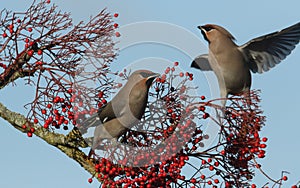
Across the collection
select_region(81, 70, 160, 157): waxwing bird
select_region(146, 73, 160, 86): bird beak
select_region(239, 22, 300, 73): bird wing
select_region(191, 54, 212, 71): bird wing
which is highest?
select_region(239, 22, 300, 73): bird wing

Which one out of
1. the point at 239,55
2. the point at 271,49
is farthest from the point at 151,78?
the point at 271,49

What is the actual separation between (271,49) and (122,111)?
1.89m

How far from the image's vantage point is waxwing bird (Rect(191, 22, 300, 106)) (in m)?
4.96

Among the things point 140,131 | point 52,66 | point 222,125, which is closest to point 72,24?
point 52,66

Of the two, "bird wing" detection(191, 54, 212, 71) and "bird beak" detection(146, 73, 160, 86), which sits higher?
"bird wing" detection(191, 54, 212, 71)

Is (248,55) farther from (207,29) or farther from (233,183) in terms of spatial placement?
(233,183)

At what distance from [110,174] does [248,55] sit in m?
2.04

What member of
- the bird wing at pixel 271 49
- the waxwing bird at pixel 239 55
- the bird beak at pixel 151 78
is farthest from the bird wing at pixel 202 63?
the bird beak at pixel 151 78

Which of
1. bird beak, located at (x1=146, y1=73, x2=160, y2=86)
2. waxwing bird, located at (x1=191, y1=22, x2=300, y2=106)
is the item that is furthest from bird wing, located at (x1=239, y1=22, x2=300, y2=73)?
bird beak, located at (x1=146, y1=73, x2=160, y2=86)

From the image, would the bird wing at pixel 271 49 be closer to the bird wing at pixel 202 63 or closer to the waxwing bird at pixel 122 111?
the bird wing at pixel 202 63

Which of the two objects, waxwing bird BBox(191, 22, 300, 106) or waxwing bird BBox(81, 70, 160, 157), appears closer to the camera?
waxwing bird BBox(81, 70, 160, 157)

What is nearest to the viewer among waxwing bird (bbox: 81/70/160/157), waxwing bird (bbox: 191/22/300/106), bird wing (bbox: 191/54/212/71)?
waxwing bird (bbox: 81/70/160/157)

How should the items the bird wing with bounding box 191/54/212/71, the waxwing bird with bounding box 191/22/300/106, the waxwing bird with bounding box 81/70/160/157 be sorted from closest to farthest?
the waxwing bird with bounding box 81/70/160/157, the waxwing bird with bounding box 191/22/300/106, the bird wing with bounding box 191/54/212/71

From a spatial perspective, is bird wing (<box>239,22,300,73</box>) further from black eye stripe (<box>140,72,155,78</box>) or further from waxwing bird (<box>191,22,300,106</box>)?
black eye stripe (<box>140,72,155,78</box>)
